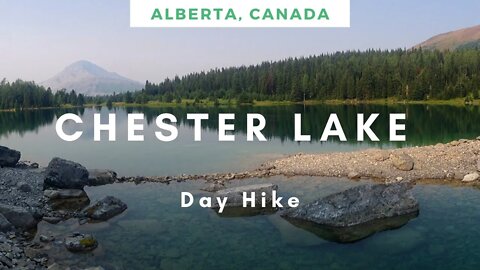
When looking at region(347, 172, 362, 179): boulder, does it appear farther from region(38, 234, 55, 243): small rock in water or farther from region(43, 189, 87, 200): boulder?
region(38, 234, 55, 243): small rock in water

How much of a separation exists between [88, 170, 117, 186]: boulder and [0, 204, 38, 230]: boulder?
11.5m

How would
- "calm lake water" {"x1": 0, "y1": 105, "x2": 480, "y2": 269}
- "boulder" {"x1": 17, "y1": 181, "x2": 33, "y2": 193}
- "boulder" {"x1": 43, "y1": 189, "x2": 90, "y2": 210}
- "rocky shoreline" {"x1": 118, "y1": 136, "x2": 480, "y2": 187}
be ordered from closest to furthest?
"calm lake water" {"x1": 0, "y1": 105, "x2": 480, "y2": 269} < "boulder" {"x1": 43, "y1": 189, "x2": 90, "y2": 210} < "boulder" {"x1": 17, "y1": 181, "x2": 33, "y2": 193} < "rocky shoreline" {"x1": 118, "y1": 136, "x2": 480, "y2": 187}

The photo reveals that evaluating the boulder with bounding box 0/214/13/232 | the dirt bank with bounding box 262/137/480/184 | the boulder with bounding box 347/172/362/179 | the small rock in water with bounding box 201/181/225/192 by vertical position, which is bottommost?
the boulder with bounding box 0/214/13/232

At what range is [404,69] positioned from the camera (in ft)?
628

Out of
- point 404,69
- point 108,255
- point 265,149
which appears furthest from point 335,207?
point 404,69

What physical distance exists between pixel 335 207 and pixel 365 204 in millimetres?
2021

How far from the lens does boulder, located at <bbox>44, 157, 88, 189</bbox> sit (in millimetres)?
34719

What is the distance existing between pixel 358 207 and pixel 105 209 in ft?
56.7

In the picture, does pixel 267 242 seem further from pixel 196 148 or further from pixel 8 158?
pixel 196 148

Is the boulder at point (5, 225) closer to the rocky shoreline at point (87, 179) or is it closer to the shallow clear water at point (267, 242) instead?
the rocky shoreline at point (87, 179)

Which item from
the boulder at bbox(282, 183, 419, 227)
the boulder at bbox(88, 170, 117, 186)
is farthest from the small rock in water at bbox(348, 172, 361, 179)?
the boulder at bbox(88, 170, 117, 186)

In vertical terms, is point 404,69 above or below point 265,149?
above

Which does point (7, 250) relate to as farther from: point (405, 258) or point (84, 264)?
point (405, 258)

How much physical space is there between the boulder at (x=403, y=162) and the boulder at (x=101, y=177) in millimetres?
27524
